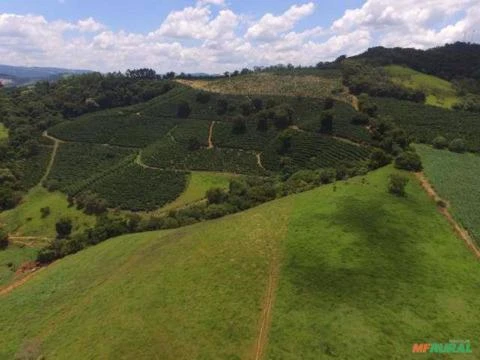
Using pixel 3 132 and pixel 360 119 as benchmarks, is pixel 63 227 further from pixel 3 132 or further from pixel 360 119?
pixel 3 132

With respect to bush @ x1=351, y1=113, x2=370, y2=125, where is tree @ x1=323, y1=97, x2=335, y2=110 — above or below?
above

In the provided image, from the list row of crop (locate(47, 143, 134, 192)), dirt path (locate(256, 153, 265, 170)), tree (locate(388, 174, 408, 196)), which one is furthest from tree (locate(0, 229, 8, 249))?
tree (locate(388, 174, 408, 196))

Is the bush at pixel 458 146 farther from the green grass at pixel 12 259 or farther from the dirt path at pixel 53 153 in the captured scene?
the dirt path at pixel 53 153

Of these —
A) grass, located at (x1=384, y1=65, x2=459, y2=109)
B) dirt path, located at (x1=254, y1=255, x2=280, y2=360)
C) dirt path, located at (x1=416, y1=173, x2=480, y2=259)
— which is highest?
grass, located at (x1=384, y1=65, x2=459, y2=109)

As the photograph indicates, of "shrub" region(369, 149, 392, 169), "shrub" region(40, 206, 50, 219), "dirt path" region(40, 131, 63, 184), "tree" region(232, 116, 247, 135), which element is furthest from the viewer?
"tree" region(232, 116, 247, 135)

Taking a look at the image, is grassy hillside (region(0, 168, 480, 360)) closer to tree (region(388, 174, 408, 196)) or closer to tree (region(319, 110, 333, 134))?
tree (region(388, 174, 408, 196))

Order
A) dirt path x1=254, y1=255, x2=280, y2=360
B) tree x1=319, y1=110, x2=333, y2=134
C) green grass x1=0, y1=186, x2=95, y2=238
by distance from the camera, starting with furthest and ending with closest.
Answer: tree x1=319, y1=110, x2=333, y2=134, green grass x1=0, y1=186, x2=95, y2=238, dirt path x1=254, y1=255, x2=280, y2=360

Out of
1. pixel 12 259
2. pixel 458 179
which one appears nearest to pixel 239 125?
pixel 458 179

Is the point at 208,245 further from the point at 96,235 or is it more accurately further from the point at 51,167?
the point at 51,167
